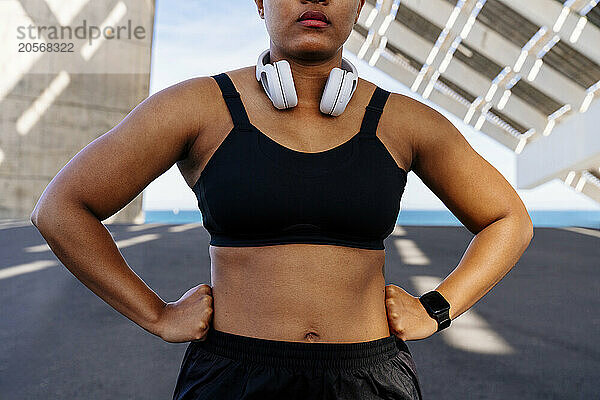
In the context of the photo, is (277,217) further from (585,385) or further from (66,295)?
(66,295)

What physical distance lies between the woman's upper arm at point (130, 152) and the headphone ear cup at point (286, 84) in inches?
6.4

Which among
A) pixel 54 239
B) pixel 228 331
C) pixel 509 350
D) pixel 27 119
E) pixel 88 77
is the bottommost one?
pixel 27 119

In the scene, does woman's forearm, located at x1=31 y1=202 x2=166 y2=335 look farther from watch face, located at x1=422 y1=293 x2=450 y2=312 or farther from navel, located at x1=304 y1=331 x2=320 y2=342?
watch face, located at x1=422 y1=293 x2=450 y2=312

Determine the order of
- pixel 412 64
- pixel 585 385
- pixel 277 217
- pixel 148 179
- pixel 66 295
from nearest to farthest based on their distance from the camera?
pixel 277 217
pixel 148 179
pixel 585 385
pixel 66 295
pixel 412 64

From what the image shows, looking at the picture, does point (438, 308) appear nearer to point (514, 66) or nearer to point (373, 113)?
point (373, 113)

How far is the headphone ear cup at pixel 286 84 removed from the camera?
122 centimetres

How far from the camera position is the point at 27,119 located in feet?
47.2

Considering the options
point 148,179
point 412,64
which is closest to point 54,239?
point 148,179

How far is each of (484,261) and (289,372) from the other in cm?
57

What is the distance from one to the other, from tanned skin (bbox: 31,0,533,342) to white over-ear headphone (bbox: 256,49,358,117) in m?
0.03

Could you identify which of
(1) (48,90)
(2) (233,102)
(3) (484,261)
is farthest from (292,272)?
(1) (48,90)

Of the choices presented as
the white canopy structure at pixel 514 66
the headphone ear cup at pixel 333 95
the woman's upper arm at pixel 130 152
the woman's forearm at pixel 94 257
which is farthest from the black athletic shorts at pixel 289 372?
the white canopy structure at pixel 514 66

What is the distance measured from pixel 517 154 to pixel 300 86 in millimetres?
17295

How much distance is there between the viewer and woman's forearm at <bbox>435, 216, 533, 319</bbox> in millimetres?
1410
